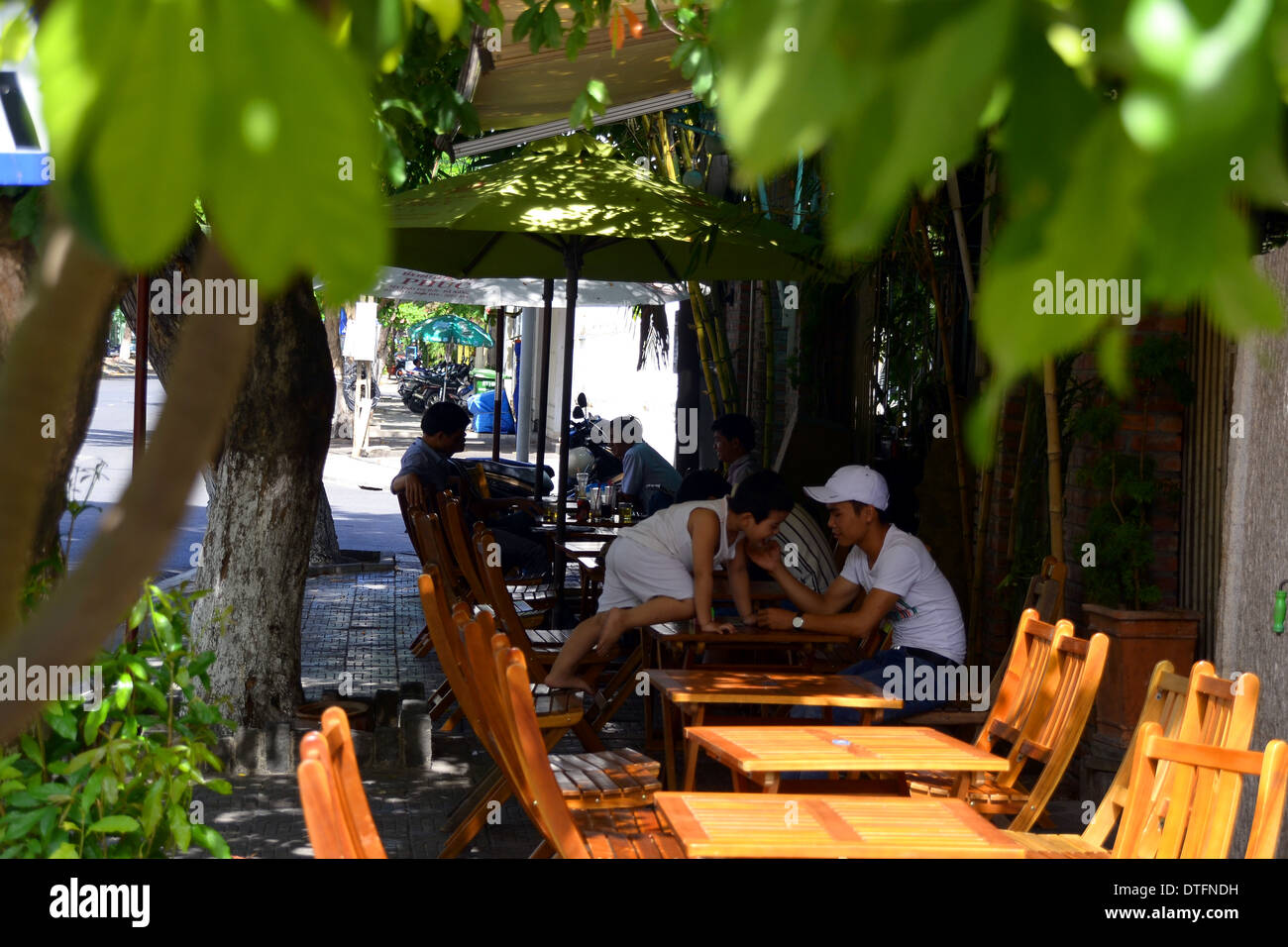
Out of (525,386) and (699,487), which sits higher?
(525,386)

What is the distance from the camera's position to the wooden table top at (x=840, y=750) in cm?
379

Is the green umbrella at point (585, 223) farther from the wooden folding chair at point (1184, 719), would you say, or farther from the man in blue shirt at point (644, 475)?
the wooden folding chair at point (1184, 719)

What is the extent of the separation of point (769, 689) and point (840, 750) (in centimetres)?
76

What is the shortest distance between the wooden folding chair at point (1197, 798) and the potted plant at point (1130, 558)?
2.47 metres

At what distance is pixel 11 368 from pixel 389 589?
11766mm

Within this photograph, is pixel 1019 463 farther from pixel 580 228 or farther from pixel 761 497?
pixel 580 228

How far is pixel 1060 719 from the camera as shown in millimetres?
4473

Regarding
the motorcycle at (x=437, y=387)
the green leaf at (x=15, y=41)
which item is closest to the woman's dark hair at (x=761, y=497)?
the green leaf at (x=15, y=41)

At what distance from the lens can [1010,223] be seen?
835 millimetres

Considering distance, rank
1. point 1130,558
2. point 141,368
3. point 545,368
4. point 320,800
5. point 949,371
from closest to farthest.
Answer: point 320,800 → point 141,368 → point 1130,558 → point 949,371 → point 545,368

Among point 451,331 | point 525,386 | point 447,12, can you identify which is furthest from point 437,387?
point 447,12

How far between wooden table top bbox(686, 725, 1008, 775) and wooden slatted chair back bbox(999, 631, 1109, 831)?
1.00 feet
